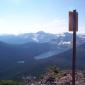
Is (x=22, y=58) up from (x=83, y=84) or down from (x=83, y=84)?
down

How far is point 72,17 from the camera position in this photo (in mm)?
8102

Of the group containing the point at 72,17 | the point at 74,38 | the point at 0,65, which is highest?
the point at 72,17

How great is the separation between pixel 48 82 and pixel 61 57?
441 ft

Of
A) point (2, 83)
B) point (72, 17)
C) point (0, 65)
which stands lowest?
point (0, 65)

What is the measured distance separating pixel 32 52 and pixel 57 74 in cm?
18146

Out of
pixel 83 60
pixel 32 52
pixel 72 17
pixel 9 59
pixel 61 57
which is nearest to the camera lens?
pixel 72 17

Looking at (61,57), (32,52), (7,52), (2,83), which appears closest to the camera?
(2,83)

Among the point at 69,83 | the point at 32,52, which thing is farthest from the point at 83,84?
the point at 32,52

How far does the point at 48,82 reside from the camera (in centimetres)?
1494

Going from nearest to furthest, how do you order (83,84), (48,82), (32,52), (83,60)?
(83,84) < (48,82) < (83,60) < (32,52)

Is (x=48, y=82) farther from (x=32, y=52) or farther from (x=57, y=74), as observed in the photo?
(x=32, y=52)

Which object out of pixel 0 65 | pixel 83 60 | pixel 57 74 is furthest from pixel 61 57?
pixel 57 74

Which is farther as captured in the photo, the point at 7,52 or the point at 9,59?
the point at 7,52

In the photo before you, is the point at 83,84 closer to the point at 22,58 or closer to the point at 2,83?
the point at 2,83
